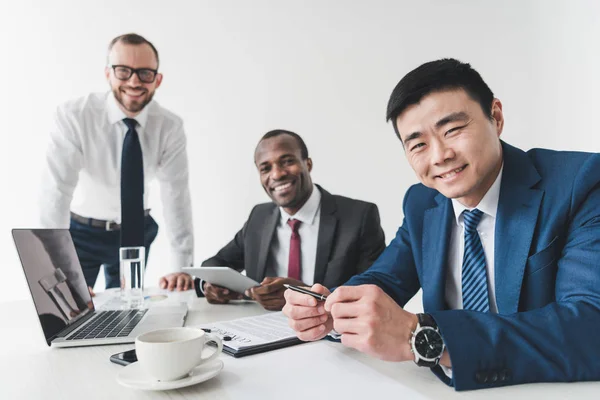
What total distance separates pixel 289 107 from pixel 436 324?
10.1 ft

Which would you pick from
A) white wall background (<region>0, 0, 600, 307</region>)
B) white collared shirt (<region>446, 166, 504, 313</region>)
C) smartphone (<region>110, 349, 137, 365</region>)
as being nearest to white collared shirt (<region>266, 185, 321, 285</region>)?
white collared shirt (<region>446, 166, 504, 313</region>)

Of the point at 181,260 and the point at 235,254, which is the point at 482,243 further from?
the point at 181,260

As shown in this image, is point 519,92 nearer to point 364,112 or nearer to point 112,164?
point 364,112

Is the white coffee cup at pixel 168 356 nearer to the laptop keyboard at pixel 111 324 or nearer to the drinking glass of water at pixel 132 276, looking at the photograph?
the laptop keyboard at pixel 111 324

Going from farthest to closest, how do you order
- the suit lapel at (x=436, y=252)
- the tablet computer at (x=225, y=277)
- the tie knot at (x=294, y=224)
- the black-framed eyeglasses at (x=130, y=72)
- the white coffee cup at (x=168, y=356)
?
the black-framed eyeglasses at (x=130, y=72) → the tie knot at (x=294, y=224) → the tablet computer at (x=225, y=277) → the suit lapel at (x=436, y=252) → the white coffee cup at (x=168, y=356)

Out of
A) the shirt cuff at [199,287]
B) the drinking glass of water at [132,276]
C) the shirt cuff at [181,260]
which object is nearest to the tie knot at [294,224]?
the shirt cuff at [199,287]

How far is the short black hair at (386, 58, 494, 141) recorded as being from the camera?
1.17m

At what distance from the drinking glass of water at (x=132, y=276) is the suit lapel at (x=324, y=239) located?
0.80 metres

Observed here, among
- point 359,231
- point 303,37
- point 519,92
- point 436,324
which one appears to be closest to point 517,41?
point 519,92

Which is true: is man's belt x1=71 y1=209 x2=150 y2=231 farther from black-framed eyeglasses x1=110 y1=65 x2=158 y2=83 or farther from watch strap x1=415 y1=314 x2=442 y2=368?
watch strap x1=415 y1=314 x2=442 y2=368

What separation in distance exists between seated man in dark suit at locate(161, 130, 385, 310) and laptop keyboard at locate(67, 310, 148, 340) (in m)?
0.79

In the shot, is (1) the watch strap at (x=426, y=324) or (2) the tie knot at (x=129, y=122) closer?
(1) the watch strap at (x=426, y=324)

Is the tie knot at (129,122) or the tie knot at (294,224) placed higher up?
the tie knot at (129,122)

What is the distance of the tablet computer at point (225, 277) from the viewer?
1.54 meters
